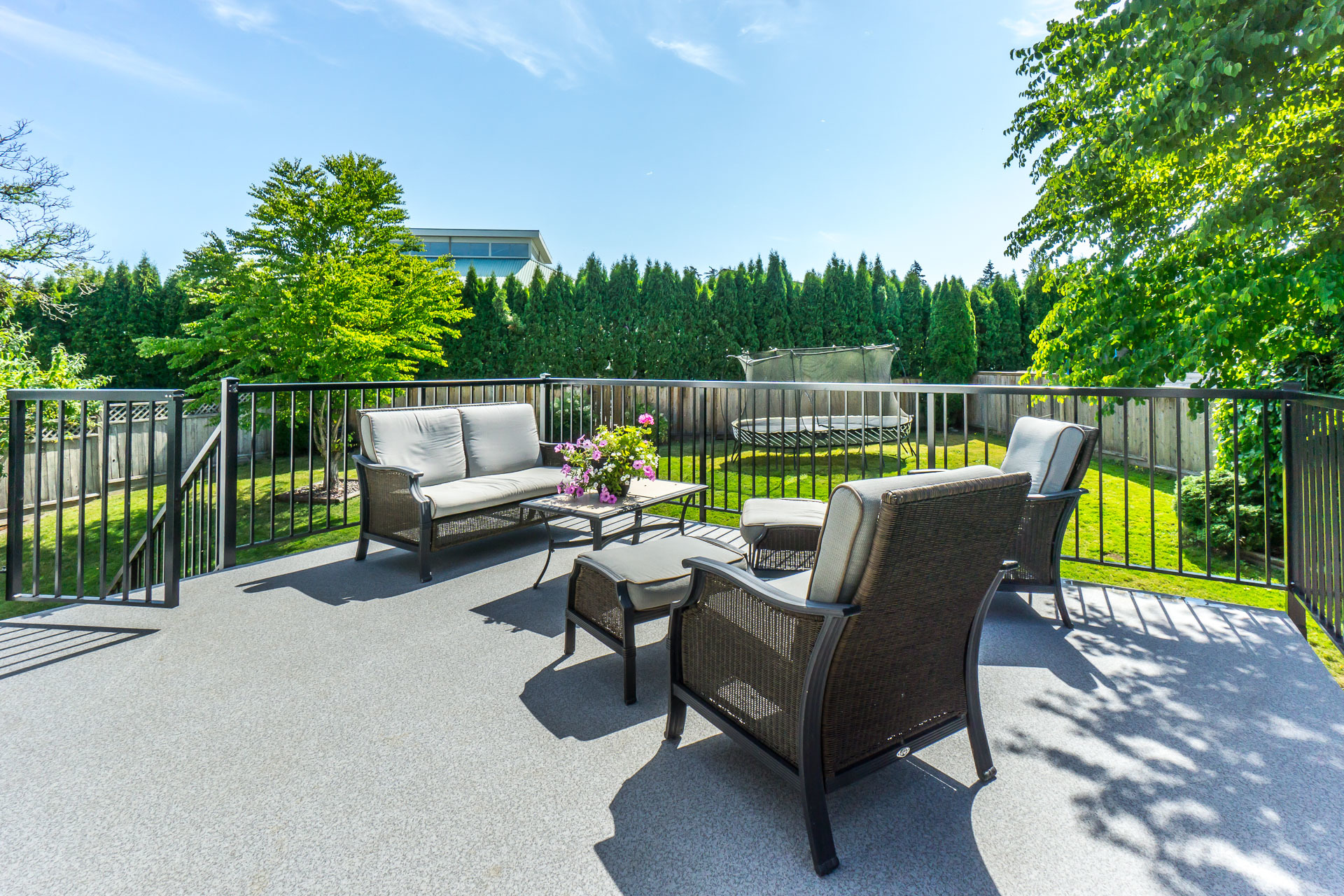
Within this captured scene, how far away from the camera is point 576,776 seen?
1.76 meters

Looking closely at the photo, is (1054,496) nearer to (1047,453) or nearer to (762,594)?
(1047,453)

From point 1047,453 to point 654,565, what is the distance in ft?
6.48

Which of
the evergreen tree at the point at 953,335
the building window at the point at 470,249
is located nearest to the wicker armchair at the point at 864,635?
the evergreen tree at the point at 953,335

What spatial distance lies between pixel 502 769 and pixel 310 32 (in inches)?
327

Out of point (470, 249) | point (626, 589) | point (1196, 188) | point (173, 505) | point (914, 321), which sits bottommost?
point (626, 589)

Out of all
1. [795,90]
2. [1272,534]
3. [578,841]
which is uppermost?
[795,90]

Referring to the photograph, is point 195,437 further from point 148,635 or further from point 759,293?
point 759,293

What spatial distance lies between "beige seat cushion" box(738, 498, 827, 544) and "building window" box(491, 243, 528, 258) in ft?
56.3

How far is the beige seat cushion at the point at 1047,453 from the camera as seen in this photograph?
2.85m

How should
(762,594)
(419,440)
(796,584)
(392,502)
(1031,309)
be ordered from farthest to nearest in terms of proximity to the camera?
1. (1031,309)
2. (419,440)
3. (392,502)
4. (796,584)
5. (762,594)

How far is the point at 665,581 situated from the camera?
7.42ft

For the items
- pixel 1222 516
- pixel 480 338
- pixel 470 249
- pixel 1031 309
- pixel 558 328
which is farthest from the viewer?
pixel 470 249

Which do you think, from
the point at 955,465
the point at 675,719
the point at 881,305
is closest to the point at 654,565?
the point at 675,719

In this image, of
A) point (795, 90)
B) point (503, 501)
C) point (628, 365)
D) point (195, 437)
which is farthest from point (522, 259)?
point (503, 501)
